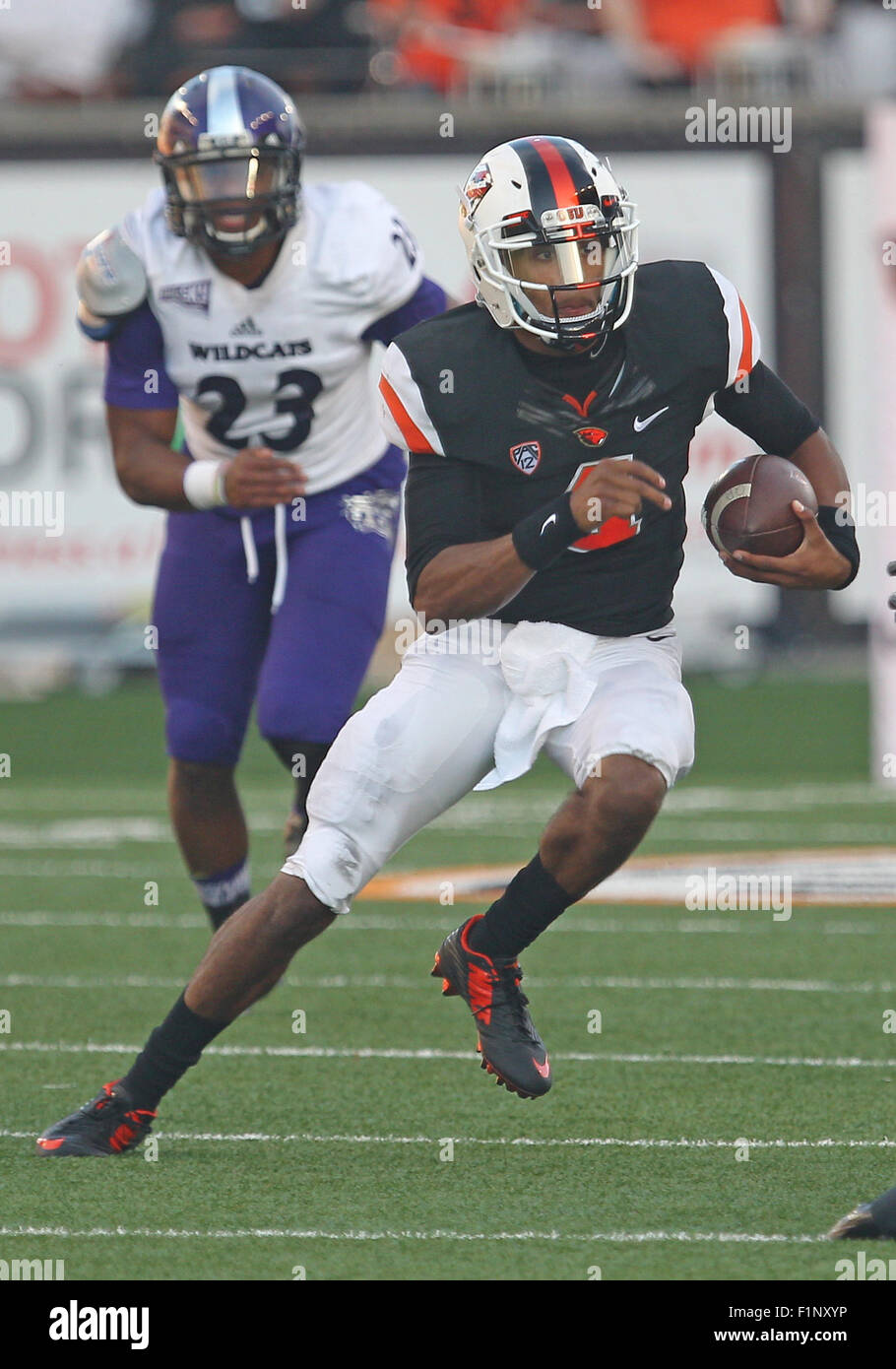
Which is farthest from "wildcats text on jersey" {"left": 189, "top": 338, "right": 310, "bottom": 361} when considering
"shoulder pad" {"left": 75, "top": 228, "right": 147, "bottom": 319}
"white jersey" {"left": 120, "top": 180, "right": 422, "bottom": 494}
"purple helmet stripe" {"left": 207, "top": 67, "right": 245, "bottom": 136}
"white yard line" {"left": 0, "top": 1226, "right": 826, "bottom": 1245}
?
"white yard line" {"left": 0, "top": 1226, "right": 826, "bottom": 1245}

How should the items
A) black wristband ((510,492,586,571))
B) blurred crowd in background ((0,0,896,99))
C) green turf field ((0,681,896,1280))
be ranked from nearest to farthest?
green turf field ((0,681,896,1280)) → black wristband ((510,492,586,571)) → blurred crowd in background ((0,0,896,99))

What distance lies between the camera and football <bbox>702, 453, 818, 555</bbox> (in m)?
Answer: 4.09

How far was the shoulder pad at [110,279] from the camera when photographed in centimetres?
520

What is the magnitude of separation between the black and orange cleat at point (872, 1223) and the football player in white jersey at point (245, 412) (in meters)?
1.90

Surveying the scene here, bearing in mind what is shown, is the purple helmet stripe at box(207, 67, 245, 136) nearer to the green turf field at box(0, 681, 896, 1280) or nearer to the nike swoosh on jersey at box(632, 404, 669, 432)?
the nike swoosh on jersey at box(632, 404, 669, 432)

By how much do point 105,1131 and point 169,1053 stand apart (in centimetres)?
19

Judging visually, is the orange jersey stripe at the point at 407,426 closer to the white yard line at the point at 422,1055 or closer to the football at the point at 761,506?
the football at the point at 761,506

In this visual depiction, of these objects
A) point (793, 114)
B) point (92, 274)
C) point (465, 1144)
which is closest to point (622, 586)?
point (465, 1144)

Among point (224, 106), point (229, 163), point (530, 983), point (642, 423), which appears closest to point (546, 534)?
point (642, 423)

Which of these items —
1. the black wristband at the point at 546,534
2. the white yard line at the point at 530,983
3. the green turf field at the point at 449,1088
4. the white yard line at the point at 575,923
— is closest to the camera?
the green turf field at the point at 449,1088

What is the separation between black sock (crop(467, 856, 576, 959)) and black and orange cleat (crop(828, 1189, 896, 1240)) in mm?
826

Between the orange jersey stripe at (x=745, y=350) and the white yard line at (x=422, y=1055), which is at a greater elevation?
the orange jersey stripe at (x=745, y=350)

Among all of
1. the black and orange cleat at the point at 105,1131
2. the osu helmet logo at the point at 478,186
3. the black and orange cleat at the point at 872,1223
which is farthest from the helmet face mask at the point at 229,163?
the black and orange cleat at the point at 872,1223
